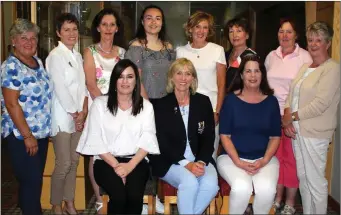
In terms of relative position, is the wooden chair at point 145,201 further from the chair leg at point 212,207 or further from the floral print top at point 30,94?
the floral print top at point 30,94

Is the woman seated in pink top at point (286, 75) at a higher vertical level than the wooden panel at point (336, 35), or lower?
lower

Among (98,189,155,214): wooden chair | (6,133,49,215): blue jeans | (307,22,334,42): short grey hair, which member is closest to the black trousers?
(98,189,155,214): wooden chair

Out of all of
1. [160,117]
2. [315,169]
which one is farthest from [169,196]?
[315,169]

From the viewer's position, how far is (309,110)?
120 inches

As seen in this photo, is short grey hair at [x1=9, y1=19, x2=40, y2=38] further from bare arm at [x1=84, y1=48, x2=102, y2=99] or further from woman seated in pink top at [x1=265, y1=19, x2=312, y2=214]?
woman seated in pink top at [x1=265, y1=19, x2=312, y2=214]

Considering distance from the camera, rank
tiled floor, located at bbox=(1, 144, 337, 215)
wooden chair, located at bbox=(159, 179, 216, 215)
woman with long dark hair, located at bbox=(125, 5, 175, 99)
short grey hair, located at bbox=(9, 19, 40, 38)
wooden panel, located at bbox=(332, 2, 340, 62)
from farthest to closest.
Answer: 1. wooden panel, located at bbox=(332, 2, 340, 62)
2. tiled floor, located at bbox=(1, 144, 337, 215)
3. woman with long dark hair, located at bbox=(125, 5, 175, 99)
4. wooden chair, located at bbox=(159, 179, 216, 215)
5. short grey hair, located at bbox=(9, 19, 40, 38)

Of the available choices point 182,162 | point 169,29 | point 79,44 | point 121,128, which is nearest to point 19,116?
point 121,128

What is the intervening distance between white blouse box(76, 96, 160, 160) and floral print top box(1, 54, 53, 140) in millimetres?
319

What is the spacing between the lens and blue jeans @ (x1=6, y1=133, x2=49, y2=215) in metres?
2.89

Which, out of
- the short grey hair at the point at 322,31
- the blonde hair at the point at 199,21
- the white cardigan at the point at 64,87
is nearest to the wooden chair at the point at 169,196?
the white cardigan at the point at 64,87

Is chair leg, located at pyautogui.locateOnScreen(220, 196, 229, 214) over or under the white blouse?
under

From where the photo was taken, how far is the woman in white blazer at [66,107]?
3.18 meters

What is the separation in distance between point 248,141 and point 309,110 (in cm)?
48

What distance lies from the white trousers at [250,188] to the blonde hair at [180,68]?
2.17 feet
